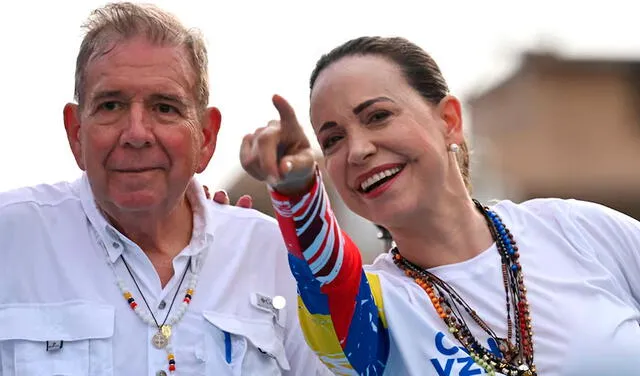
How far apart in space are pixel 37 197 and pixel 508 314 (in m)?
1.62

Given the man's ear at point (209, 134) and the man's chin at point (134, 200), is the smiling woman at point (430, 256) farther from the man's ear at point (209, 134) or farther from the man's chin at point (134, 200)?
the man's chin at point (134, 200)

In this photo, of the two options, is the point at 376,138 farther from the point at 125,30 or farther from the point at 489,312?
the point at 125,30

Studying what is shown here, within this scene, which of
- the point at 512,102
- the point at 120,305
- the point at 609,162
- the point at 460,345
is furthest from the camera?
the point at 512,102

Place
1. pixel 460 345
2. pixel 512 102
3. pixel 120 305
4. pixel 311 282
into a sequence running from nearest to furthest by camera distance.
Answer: pixel 311 282 → pixel 460 345 → pixel 120 305 → pixel 512 102

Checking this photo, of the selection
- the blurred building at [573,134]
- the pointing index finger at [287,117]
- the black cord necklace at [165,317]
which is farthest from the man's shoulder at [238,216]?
the blurred building at [573,134]

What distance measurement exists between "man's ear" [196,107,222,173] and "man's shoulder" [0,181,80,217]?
1.49 ft

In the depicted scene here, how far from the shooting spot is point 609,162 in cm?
2267

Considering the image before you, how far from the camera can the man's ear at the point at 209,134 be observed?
11.7 ft

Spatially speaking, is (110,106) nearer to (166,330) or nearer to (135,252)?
(135,252)

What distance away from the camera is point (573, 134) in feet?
76.9

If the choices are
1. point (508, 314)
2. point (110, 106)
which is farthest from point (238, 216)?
point (508, 314)

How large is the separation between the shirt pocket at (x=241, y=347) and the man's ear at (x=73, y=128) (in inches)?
27.4

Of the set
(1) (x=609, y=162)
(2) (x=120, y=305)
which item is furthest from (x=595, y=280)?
(1) (x=609, y=162)

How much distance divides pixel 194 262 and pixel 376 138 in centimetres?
79
